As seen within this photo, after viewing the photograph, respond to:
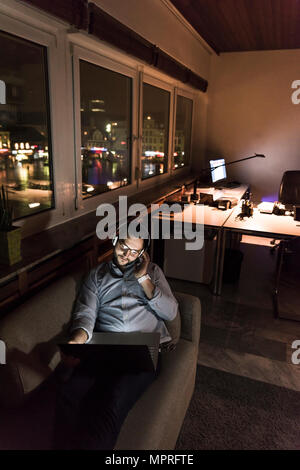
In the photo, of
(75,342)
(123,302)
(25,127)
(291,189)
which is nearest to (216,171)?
(291,189)

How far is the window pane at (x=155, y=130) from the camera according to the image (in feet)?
13.4

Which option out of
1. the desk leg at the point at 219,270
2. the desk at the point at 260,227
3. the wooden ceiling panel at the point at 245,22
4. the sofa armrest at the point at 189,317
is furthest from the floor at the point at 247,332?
the wooden ceiling panel at the point at 245,22

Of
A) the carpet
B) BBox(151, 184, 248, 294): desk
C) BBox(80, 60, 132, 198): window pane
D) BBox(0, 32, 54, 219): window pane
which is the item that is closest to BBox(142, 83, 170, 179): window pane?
BBox(80, 60, 132, 198): window pane

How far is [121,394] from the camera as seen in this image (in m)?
1.48

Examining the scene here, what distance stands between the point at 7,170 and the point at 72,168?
0.60 metres

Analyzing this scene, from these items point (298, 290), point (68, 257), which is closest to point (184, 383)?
point (68, 257)

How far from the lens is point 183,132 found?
564cm

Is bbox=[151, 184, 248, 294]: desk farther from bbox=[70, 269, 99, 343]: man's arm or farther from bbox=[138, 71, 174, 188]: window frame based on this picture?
bbox=[70, 269, 99, 343]: man's arm

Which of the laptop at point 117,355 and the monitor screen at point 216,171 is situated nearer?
the laptop at point 117,355

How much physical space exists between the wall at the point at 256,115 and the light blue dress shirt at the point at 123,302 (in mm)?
4660

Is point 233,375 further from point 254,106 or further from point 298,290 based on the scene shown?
point 254,106

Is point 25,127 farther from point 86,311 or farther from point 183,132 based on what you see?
point 183,132

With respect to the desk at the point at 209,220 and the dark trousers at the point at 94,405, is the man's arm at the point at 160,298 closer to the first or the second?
the dark trousers at the point at 94,405

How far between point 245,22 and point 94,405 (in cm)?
453
